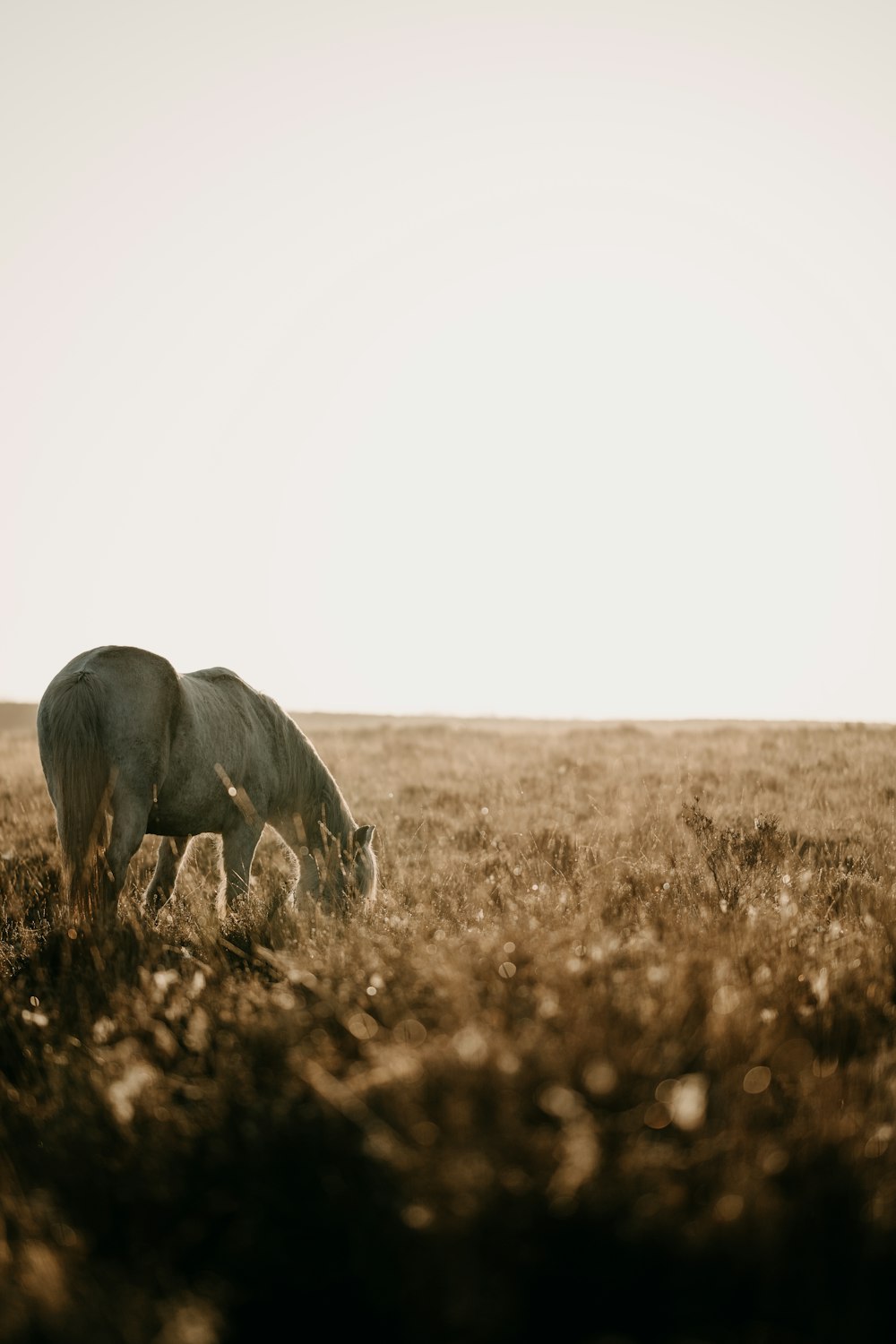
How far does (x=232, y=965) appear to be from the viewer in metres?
3.72

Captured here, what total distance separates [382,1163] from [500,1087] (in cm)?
30

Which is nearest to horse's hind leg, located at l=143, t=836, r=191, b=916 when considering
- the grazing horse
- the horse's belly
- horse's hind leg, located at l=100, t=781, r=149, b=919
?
the grazing horse

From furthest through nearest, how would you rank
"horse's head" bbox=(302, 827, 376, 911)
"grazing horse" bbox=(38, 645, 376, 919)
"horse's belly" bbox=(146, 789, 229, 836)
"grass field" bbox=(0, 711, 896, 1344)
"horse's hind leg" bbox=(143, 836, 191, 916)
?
"horse's hind leg" bbox=(143, 836, 191, 916) → "horse's belly" bbox=(146, 789, 229, 836) → "horse's head" bbox=(302, 827, 376, 911) → "grazing horse" bbox=(38, 645, 376, 919) → "grass field" bbox=(0, 711, 896, 1344)

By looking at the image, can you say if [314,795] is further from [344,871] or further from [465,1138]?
[465,1138]

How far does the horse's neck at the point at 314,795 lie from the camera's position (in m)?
6.52

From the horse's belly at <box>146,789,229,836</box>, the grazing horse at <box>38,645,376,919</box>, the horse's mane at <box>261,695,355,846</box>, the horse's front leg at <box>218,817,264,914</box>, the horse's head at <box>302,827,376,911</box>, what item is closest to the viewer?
the grazing horse at <box>38,645,376,919</box>

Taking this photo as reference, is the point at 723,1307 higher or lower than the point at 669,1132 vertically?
lower

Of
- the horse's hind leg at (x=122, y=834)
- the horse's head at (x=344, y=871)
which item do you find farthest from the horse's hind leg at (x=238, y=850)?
the horse's hind leg at (x=122, y=834)

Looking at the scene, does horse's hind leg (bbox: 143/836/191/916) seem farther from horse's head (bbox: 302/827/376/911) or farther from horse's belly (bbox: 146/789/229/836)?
horse's head (bbox: 302/827/376/911)

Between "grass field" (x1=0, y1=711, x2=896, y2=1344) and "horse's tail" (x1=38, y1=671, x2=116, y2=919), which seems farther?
"horse's tail" (x1=38, y1=671, x2=116, y2=919)

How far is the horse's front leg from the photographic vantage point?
5.83 meters

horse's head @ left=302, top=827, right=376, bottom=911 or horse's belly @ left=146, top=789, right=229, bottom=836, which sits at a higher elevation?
horse's belly @ left=146, top=789, right=229, bottom=836

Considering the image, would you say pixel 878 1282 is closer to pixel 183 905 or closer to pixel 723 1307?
pixel 723 1307

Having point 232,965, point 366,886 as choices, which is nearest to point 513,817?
point 366,886
